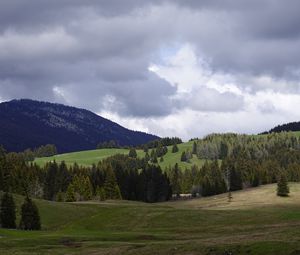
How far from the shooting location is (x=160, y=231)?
82062mm

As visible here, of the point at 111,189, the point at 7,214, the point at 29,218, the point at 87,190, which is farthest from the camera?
the point at 87,190

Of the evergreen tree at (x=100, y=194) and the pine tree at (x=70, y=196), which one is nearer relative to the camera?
the pine tree at (x=70, y=196)

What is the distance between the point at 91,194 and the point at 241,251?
5665 inches

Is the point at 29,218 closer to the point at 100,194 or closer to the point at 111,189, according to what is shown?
the point at 100,194

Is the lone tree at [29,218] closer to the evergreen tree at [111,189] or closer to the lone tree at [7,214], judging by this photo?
the lone tree at [7,214]

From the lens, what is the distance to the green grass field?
44312 millimetres

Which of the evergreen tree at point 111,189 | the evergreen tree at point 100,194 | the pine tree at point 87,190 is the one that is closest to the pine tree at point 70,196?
the pine tree at point 87,190

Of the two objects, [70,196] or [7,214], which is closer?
[7,214]

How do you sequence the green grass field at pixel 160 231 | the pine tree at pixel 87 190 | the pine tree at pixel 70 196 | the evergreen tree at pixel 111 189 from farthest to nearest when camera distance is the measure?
1. the pine tree at pixel 87 190
2. the evergreen tree at pixel 111 189
3. the pine tree at pixel 70 196
4. the green grass field at pixel 160 231

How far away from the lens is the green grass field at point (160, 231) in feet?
145

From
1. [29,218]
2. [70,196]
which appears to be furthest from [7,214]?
[70,196]

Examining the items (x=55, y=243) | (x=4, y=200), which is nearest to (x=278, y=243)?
(x=55, y=243)

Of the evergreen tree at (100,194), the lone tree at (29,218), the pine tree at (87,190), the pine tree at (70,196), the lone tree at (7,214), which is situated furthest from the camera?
the pine tree at (87,190)

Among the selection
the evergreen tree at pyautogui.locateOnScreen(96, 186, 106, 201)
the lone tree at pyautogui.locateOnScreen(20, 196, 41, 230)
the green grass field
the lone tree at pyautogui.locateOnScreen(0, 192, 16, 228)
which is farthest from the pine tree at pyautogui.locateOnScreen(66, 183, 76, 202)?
the lone tree at pyautogui.locateOnScreen(20, 196, 41, 230)
